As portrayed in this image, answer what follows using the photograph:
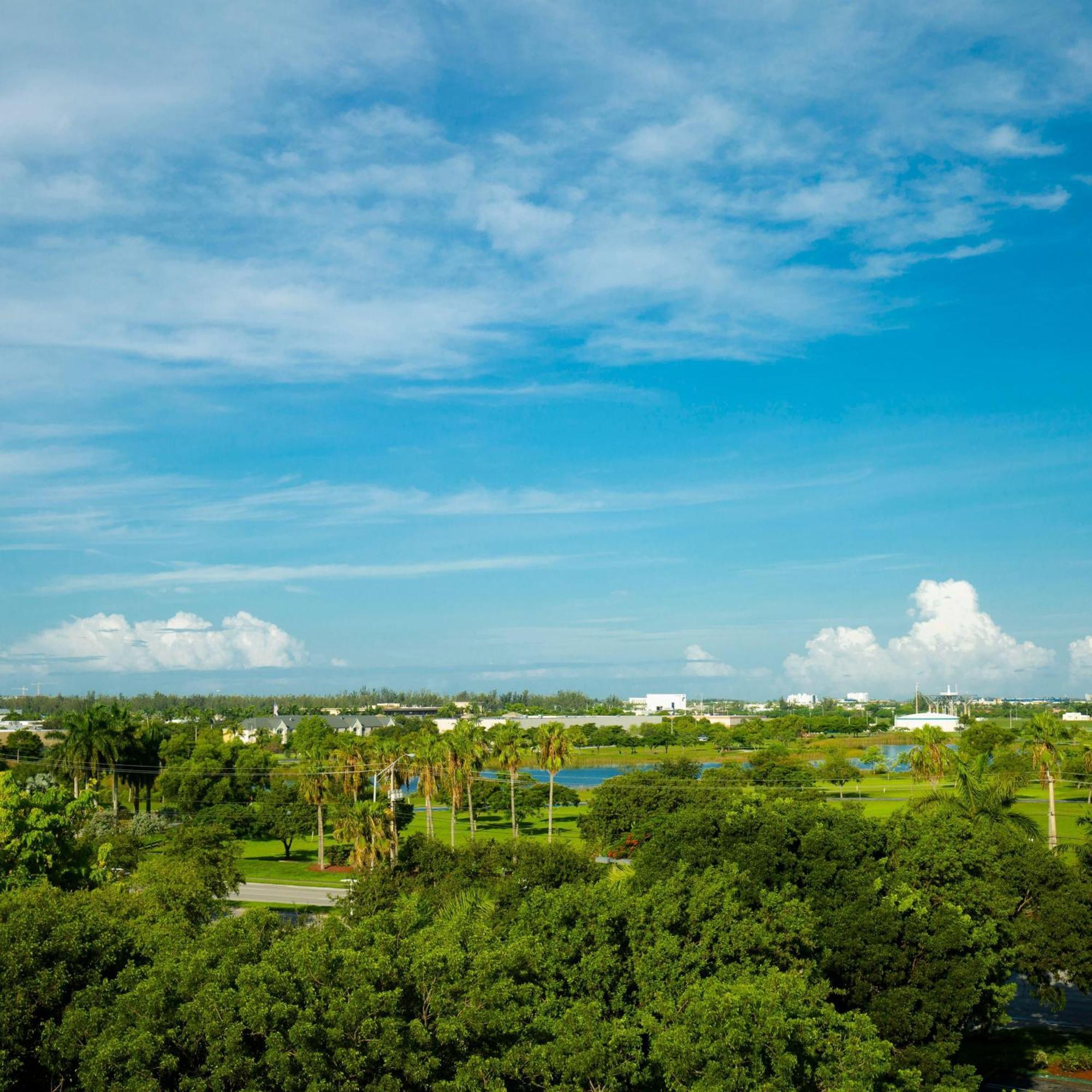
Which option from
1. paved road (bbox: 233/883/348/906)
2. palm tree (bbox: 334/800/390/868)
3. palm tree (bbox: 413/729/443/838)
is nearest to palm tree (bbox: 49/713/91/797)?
paved road (bbox: 233/883/348/906)

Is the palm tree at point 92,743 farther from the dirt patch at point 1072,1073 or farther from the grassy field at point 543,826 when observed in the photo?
the dirt patch at point 1072,1073

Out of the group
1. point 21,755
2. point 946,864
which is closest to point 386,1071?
point 946,864

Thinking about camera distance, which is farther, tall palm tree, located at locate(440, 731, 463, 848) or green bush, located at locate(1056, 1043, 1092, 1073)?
tall palm tree, located at locate(440, 731, 463, 848)

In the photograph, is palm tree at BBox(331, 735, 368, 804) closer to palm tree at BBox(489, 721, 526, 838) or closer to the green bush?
palm tree at BBox(489, 721, 526, 838)

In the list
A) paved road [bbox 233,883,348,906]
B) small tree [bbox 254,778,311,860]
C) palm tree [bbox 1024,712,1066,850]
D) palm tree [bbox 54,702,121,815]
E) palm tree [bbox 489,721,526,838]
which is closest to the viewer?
paved road [bbox 233,883,348,906]

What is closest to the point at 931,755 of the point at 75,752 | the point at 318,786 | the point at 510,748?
the point at 510,748

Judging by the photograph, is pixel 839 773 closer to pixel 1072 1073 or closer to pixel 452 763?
pixel 452 763

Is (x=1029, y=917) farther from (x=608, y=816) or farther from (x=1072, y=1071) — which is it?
(x=608, y=816)
